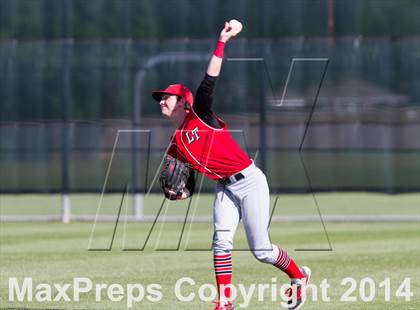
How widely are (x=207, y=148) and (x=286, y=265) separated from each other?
1298 millimetres

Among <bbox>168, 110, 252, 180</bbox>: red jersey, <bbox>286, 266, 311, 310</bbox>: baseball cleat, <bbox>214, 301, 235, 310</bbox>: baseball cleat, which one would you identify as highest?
<bbox>168, 110, 252, 180</bbox>: red jersey

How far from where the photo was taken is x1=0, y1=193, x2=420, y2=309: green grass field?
10.3 metres

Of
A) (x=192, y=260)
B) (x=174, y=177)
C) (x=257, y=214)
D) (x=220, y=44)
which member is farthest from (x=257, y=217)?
(x=192, y=260)

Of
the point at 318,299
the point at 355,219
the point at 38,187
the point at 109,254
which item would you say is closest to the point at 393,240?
the point at 355,219

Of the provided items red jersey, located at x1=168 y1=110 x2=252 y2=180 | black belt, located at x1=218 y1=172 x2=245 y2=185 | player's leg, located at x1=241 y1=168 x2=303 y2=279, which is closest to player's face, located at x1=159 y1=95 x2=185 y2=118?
red jersey, located at x1=168 y1=110 x2=252 y2=180

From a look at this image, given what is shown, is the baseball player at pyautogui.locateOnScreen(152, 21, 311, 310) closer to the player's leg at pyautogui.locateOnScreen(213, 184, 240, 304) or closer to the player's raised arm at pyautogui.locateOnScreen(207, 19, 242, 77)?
the player's leg at pyautogui.locateOnScreen(213, 184, 240, 304)

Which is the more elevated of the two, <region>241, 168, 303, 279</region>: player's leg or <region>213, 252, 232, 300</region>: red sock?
<region>241, 168, 303, 279</region>: player's leg

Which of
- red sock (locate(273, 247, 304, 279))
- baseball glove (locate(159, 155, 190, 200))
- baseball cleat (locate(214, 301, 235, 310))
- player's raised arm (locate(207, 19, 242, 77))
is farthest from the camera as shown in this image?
red sock (locate(273, 247, 304, 279))

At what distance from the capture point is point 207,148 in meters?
9.14

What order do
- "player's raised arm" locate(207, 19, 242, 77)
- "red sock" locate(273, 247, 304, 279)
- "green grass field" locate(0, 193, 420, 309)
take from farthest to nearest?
1. "green grass field" locate(0, 193, 420, 309)
2. "red sock" locate(273, 247, 304, 279)
3. "player's raised arm" locate(207, 19, 242, 77)

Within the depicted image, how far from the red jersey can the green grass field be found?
1425 millimetres

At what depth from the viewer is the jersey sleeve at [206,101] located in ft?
28.8

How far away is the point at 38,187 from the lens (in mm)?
19266

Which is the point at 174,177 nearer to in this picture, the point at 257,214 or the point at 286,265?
the point at 257,214
